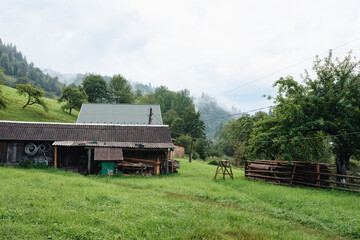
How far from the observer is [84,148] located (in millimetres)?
20812

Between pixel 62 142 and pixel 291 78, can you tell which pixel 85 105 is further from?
pixel 291 78

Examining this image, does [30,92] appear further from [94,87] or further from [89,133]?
[94,87]

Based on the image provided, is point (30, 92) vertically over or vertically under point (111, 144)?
over

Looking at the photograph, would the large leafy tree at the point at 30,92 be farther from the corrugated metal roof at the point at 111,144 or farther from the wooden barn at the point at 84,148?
the corrugated metal roof at the point at 111,144

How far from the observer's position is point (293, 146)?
16.7 meters

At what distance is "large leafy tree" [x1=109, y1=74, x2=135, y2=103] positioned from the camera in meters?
65.1

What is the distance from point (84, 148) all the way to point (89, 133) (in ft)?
5.75

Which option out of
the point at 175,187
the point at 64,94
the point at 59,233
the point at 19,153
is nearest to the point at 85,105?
the point at 64,94

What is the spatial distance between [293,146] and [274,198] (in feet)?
21.2

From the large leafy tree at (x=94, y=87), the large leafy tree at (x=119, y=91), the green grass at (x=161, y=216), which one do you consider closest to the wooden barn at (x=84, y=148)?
the green grass at (x=161, y=216)

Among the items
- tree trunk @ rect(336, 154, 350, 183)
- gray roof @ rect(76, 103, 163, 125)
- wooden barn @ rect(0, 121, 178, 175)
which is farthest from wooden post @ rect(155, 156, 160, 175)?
tree trunk @ rect(336, 154, 350, 183)

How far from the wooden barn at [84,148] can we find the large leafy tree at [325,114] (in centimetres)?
936

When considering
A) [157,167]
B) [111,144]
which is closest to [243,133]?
[157,167]

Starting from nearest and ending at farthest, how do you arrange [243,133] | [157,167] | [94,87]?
[157,167] → [243,133] → [94,87]
